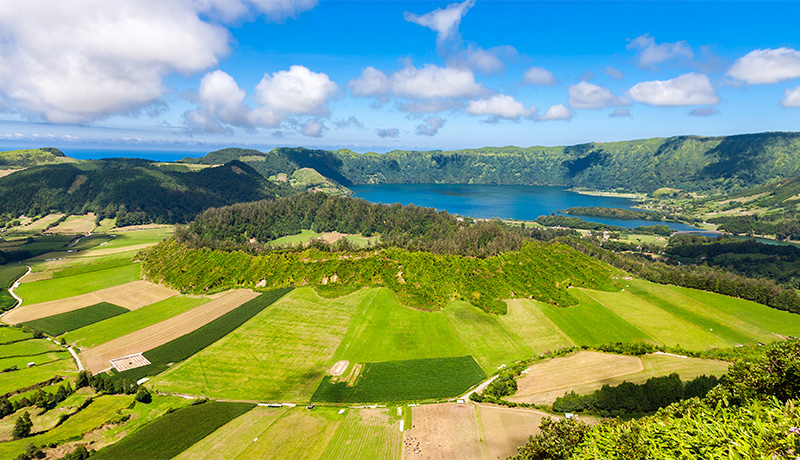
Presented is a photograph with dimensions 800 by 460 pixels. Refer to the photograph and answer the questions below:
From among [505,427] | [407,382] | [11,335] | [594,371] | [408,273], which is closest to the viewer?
[505,427]

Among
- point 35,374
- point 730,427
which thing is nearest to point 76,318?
point 35,374

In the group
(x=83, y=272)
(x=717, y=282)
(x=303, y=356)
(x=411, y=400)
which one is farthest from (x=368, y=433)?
(x=83, y=272)

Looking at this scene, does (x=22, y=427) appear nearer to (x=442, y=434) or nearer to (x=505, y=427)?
(x=442, y=434)

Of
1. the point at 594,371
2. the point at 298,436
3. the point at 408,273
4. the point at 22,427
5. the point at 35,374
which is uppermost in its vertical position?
the point at 408,273

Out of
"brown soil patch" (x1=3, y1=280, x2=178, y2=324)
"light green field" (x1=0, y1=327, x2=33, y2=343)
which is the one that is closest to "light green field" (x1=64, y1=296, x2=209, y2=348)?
"brown soil patch" (x1=3, y1=280, x2=178, y2=324)

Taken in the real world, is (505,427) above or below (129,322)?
below

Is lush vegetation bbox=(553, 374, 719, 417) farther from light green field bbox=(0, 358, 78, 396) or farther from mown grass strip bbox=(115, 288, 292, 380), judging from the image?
light green field bbox=(0, 358, 78, 396)

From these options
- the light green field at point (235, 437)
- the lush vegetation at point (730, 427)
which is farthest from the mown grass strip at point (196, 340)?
the lush vegetation at point (730, 427)
